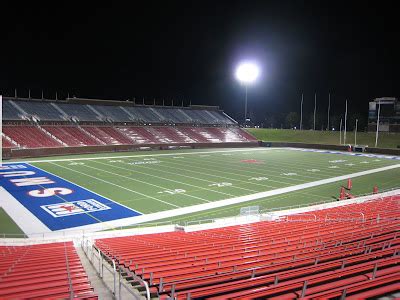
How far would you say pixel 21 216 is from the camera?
53.1ft

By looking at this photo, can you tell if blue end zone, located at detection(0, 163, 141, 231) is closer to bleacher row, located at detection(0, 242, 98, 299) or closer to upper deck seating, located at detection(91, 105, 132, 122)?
bleacher row, located at detection(0, 242, 98, 299)

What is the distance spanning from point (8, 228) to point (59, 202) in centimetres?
423

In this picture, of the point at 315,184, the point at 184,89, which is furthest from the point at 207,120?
the point at 315,184

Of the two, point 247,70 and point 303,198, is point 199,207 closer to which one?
point 303,198

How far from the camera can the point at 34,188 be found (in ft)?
72.2

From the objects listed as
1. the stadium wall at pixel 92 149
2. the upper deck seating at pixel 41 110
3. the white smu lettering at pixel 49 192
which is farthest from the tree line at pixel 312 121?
the white smu lettering at pixel 49 192

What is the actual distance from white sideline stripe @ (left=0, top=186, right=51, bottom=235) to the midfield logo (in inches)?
37.8

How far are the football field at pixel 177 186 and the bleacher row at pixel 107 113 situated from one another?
57.8 feet

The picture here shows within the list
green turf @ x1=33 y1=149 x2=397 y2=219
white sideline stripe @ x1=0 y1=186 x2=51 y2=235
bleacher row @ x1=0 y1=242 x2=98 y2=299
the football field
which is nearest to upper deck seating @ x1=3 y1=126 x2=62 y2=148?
the football field

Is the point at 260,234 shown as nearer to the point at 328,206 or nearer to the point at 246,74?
the point at 328,206

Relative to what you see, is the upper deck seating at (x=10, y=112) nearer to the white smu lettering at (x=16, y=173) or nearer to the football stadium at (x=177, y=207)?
the football stadium at (x=177, y=207)

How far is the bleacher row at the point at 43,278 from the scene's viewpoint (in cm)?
475

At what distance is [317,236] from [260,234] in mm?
1837

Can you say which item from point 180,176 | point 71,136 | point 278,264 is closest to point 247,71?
point 71,136
